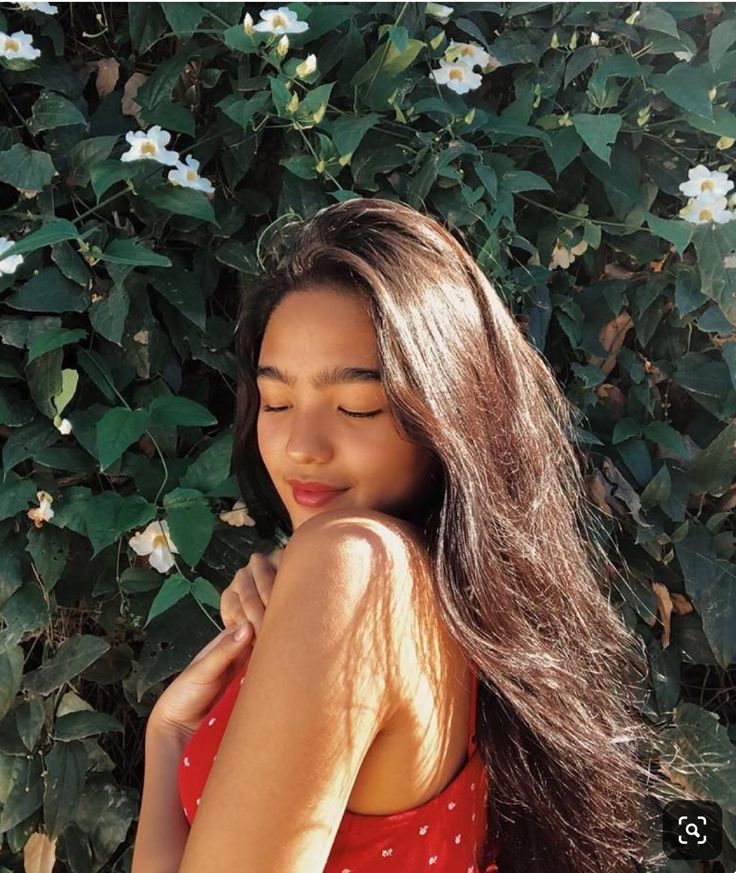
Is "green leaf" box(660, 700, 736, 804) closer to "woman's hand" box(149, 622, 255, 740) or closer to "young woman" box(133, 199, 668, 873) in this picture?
"young woman" box(133, 199, 668, 873)

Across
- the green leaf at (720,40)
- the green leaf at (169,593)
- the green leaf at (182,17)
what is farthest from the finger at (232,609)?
the green leaf at (720,40)

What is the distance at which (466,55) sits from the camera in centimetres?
138

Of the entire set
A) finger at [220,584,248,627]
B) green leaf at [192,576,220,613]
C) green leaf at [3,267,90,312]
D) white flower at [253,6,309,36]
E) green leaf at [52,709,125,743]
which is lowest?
green leaf at [52,709,125,743]

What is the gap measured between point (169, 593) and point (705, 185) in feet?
3.04

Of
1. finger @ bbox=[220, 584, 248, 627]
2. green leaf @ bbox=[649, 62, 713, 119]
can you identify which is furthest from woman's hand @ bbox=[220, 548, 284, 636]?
green leaf @ bbox=[649, 62, 713, 119]

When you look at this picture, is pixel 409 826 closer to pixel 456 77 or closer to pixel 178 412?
pixel 178 412

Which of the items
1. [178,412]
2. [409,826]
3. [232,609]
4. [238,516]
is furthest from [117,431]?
[409,826]

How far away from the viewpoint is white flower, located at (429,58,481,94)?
1.37m

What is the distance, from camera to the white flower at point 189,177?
131 cm

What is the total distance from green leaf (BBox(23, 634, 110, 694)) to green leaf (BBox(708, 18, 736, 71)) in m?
1.16

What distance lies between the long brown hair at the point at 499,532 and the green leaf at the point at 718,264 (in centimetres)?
38

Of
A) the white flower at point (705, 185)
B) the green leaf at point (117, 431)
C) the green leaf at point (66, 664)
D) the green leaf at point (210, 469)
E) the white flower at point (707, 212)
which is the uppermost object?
the white flower at point (705, 185)

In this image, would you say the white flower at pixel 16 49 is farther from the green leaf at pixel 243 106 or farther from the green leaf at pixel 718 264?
the green leaf at pixel 718 264

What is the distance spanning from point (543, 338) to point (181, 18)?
2.13 feet
